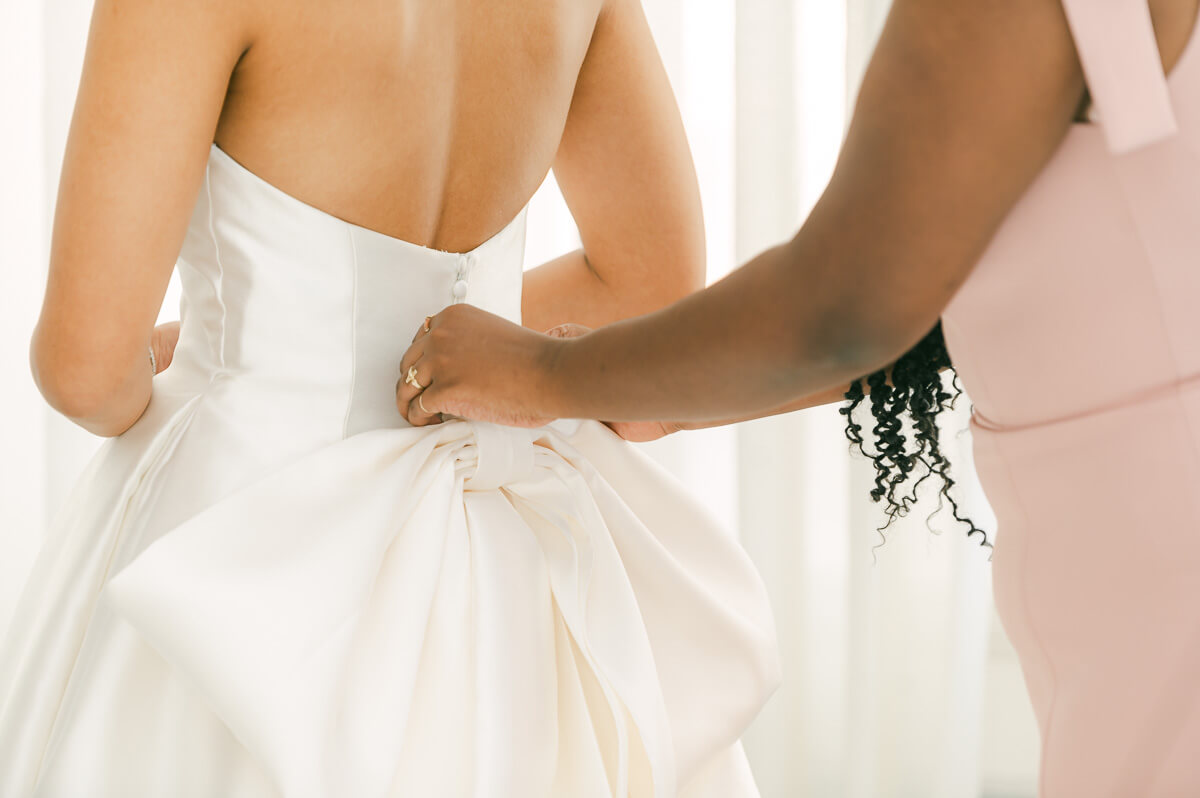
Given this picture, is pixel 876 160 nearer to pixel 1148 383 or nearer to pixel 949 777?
pixel 1148 383

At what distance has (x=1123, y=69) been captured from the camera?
1.57ft

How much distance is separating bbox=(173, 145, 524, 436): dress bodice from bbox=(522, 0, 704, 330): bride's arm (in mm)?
243

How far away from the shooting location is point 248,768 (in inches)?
27.2

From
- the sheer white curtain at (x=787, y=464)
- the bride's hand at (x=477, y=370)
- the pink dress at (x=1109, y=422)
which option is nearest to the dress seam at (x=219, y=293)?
the bride's hand at (x=477, y=370)

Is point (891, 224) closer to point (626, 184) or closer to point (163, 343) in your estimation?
point (626, 184)

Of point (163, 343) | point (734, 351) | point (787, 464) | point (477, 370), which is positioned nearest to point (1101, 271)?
point (734, 351)

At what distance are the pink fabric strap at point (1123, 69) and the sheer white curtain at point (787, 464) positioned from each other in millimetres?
1437

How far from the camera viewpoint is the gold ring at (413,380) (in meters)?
0.79

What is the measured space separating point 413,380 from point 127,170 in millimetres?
247

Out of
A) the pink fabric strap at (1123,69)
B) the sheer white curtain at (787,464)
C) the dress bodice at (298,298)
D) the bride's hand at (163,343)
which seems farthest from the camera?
the sheer white curtain at (787,464)

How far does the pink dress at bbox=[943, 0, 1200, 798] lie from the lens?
0.54 meters

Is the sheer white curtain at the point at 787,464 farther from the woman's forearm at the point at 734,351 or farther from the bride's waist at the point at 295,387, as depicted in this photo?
the woman's forearm at the point at 734,351

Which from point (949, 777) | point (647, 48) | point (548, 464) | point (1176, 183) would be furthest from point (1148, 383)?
point (949, 777)

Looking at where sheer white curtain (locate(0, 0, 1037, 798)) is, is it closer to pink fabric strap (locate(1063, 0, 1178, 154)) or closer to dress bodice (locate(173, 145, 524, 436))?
dress bodice (locate(173, 145, 524, 436))
